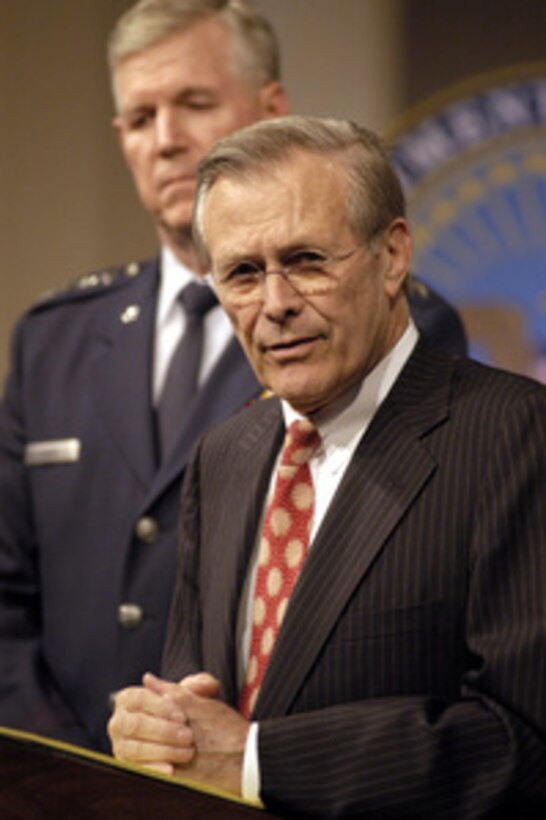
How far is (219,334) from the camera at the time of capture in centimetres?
218

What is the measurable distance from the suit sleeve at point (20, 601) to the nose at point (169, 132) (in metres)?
0.43

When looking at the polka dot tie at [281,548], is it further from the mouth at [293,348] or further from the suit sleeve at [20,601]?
the suit sleeve at [20,601]

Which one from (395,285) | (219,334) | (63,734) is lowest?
(63,734)

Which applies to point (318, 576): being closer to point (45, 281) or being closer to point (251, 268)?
point (251, 268)

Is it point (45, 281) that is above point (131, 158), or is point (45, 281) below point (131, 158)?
below

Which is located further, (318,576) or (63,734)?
(63,734)

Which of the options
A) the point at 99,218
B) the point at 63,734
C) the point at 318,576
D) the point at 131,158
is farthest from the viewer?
the point at 99,218

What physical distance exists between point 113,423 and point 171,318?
0.62 feet

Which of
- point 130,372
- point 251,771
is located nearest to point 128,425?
point 130,372

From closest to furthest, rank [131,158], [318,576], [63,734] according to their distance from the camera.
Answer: [318,576], [63,734], [131,158]

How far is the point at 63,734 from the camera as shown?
211 centimetres

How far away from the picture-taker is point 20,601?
2.24 metres

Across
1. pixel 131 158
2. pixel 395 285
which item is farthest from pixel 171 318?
pixel 395 285

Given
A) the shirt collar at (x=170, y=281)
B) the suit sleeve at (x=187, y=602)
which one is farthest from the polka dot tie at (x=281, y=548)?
the shirt collar at (x=170, y=281)
